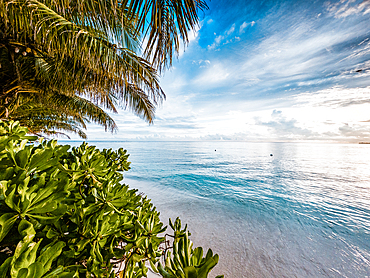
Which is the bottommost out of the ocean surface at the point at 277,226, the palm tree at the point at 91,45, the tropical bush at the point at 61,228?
the ocean surface at the point at 277,226

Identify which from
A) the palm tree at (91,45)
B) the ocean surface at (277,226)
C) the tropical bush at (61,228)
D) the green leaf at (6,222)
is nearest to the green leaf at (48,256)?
the tropical bush at (61,228)

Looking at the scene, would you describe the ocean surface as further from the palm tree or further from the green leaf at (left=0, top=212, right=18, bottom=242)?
the palm tree

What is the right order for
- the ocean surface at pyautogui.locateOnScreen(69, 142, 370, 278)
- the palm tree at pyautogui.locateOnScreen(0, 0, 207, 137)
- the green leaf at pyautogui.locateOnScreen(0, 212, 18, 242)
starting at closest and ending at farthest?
the green leaf at pyautogui.locateOnScreen(0, 212, 18, 242), the palm tree at pyautogui.locateOnScreen(0, 0, 207, 137), the ocean surface at pyautogui.locateOnScreen(69, 142, 370, 278)

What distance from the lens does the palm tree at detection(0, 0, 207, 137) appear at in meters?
1.51

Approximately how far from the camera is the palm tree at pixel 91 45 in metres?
1.51

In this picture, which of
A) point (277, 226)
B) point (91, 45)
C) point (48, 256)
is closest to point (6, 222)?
point (48, 256)

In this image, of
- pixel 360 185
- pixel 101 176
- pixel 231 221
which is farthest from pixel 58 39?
pixel 360 185

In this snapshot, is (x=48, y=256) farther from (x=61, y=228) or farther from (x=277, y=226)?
(x=277, y=226)

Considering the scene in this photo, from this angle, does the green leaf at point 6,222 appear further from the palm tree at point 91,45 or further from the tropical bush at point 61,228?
the palm tree at point 91,45

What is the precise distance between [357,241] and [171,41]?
6.31m

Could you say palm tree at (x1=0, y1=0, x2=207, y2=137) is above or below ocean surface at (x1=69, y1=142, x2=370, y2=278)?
above

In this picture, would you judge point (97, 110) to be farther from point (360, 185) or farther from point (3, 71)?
point (360, 185)

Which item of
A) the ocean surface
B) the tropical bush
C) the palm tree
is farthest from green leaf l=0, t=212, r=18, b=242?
the ocean surface

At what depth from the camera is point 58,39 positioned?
256cm
